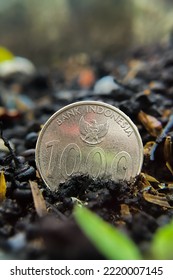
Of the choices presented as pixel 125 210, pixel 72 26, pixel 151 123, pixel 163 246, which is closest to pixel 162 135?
pixel 151 123

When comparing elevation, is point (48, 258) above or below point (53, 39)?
below

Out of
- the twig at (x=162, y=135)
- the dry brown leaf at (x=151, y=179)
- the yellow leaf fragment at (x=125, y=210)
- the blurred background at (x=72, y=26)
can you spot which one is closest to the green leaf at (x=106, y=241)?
the yellow leaf fragment at (x=125, y=210)

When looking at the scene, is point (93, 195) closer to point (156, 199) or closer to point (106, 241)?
point (156, 199)

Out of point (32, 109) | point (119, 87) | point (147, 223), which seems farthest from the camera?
point (32, 109)

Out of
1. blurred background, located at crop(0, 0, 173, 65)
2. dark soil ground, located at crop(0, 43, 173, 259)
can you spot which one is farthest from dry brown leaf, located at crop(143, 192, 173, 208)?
blurred background, located at crop(0, 0, 173, 65)

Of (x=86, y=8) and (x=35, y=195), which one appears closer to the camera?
(x=35, y=195)

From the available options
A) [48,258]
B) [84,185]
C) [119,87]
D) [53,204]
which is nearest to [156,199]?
[84,185]
